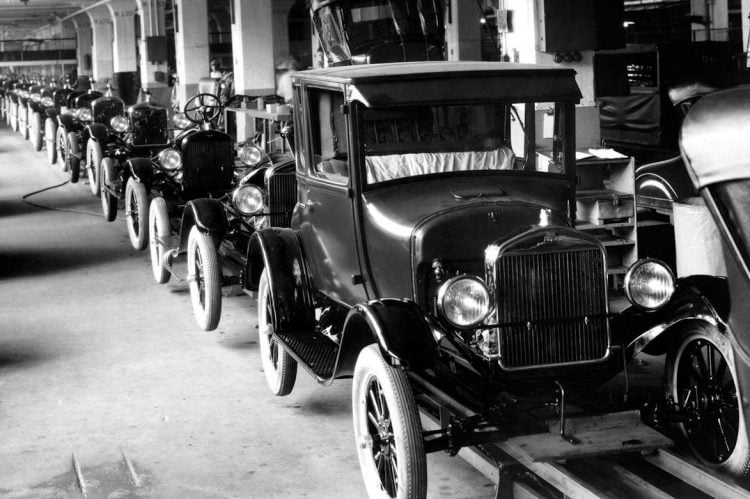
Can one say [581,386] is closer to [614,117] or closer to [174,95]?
[614,117]

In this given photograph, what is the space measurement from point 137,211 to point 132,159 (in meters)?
0.54

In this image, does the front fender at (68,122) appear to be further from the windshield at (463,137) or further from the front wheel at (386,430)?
the front wheel at (386,430)

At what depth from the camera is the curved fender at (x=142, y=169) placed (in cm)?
989

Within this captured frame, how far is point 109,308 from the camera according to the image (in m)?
8.26

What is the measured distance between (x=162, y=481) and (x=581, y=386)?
194cm

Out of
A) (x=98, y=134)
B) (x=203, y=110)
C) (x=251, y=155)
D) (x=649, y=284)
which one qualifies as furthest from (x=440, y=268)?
(x=98, y=134)

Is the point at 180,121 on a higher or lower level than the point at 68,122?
lower

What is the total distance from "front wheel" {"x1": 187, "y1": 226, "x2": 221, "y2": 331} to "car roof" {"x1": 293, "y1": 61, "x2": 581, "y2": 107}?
2.52m

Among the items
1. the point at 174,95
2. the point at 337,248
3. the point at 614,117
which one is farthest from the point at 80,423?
the point at 174,95

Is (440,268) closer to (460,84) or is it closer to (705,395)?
(460,84)

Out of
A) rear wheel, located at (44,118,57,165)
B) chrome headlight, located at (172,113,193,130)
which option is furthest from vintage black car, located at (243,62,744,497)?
rear wheel, located at (44,118,57,165)

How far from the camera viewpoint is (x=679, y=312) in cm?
426

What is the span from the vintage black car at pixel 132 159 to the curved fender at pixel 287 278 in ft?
14.0

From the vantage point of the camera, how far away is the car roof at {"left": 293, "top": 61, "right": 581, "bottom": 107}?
4.78 m
